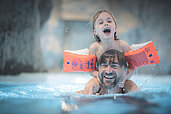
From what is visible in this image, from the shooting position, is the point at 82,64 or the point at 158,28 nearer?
the point at 82,64

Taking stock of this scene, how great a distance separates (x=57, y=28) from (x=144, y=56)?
643 centimetres

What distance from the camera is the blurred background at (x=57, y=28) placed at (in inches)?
206

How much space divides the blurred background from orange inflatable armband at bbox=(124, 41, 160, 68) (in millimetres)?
2831

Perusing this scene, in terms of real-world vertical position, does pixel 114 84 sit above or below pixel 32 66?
below

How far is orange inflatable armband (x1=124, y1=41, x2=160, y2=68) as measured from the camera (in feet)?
5.72

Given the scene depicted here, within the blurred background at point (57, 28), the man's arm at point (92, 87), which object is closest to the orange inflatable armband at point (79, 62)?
the man's arm at point (92, 87)

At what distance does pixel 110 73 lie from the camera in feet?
5.19

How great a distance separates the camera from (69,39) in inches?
327

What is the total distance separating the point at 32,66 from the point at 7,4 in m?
2.11

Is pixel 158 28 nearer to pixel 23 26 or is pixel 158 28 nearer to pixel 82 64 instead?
pixel 23 26

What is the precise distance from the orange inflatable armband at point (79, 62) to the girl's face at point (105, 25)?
274mm

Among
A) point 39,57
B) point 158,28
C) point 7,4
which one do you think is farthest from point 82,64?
point 158,28

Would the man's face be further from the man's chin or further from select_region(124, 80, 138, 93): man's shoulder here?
select_region(124, 80, 138, 93): man's shoulder

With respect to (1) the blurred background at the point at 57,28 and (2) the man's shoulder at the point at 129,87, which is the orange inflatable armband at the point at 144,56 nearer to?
(2) the man's shoulder at the point at 129,87
